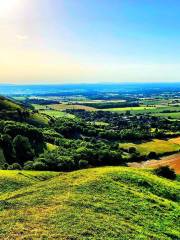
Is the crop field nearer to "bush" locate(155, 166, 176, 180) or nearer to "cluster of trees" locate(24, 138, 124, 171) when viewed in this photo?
"cluster of trees" locate(24, 138, 124, 171)

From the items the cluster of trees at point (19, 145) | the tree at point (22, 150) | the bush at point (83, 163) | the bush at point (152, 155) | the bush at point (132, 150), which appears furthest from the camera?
the bush at point (132, 150)

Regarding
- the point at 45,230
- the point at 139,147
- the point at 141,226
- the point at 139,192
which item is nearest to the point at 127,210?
the point at 141,226

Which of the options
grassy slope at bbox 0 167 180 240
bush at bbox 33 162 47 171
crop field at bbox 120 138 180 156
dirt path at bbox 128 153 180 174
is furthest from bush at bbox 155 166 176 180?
crop field at bbox 120 138 180 156

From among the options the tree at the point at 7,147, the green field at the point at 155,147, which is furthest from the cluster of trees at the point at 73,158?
the green field at the point at 155,147

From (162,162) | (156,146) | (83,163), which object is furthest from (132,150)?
(83,163)

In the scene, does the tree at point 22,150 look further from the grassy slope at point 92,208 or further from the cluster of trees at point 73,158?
the grassy slope at point 92,208

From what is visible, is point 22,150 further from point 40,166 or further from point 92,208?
point 92,208
